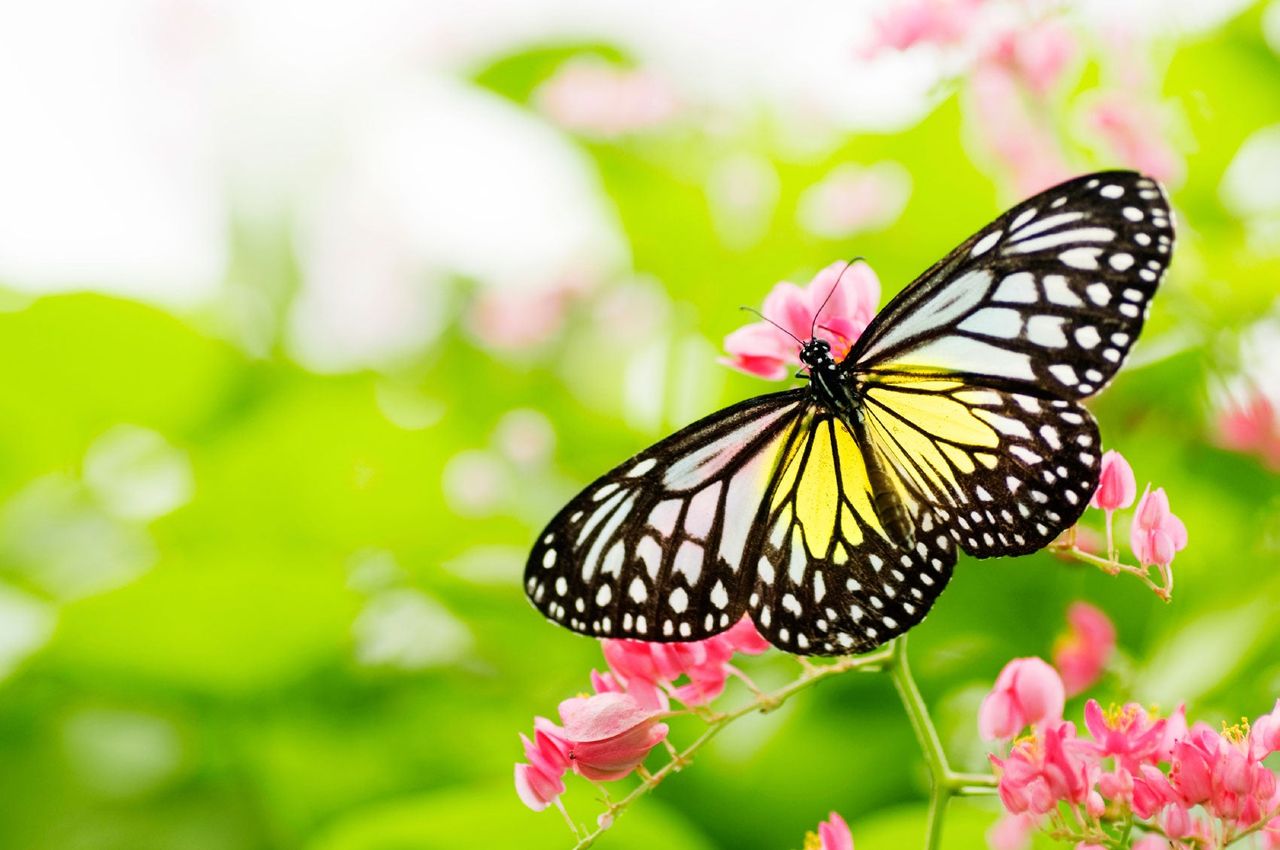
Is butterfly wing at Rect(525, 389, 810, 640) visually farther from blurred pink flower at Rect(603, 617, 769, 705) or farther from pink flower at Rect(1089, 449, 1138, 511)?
pink flower at Rect(1089, 449, 1138, 511)

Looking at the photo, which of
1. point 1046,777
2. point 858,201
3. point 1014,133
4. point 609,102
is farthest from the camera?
point 609,102

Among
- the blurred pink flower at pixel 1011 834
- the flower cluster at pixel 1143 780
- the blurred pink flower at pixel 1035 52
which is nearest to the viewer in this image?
the flower cluster at pixel 1143 780

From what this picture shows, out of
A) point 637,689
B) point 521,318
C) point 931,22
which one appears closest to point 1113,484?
point 637,689

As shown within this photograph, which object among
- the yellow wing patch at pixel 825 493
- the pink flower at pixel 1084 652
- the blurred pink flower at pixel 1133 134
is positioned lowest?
the pink flower at pixel 1084 652

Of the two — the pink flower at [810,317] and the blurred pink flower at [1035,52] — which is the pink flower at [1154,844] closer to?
the pink flower at [810,317]

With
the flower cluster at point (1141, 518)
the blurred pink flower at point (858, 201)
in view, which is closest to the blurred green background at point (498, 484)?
the blurred pink flower at point (858, 201)

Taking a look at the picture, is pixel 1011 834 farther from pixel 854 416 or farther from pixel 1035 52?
pixel 1035 52

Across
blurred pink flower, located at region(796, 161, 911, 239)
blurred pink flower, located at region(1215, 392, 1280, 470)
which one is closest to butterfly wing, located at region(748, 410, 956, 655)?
blurred pink flower, located at region(1215, 392, 1280, 470)
